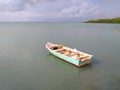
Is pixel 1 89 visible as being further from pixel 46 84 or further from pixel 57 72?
pixel 57 72

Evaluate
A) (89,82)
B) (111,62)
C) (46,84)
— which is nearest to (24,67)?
(46,84)

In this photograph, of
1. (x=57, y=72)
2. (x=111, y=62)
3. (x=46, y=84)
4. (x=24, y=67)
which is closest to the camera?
(x=46, y=84)

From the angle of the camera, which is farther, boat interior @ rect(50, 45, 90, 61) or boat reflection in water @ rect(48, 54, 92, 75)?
boat interior @ rect(50, 45, 90, 61)

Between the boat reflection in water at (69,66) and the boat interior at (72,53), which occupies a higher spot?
the boat interior at (72,53)

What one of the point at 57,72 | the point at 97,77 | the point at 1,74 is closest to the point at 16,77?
the point at 1,74

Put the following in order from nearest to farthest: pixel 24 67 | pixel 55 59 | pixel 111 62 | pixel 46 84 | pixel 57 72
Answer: pixel 46 84, pixel 57 72, pixel 24 67, pixel 111 62, pixel 55 59

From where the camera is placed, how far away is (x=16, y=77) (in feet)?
36.1

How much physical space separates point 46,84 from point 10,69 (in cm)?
442

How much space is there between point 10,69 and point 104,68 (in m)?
8.29

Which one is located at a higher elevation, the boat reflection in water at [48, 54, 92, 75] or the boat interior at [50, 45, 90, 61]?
the boat interior at [50, 45, 90, 61]

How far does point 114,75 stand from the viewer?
36.9 ft

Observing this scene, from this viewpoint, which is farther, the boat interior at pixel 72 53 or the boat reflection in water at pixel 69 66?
the boat interior at pixel 72 53

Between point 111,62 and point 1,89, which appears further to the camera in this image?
point 111,62

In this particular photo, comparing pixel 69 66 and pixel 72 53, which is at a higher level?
pixel 72 53
